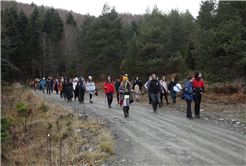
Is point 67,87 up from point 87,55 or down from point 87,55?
down

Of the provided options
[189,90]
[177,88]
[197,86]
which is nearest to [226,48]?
[177,88]

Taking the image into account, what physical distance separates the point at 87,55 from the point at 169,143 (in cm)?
2945

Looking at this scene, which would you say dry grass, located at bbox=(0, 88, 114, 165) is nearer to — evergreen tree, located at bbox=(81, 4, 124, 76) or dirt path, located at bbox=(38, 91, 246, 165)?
dirt path, located at bbox=(38, 91, 246, 165)

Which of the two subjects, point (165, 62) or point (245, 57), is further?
point (165, 62)

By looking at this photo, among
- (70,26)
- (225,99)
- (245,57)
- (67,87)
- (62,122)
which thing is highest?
(70,26)

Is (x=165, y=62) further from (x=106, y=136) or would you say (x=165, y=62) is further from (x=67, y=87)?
(x=106, y=136)

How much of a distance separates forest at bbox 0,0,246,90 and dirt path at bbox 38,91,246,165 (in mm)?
8334

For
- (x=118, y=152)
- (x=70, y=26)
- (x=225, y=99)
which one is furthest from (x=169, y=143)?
(x=70, y=26)

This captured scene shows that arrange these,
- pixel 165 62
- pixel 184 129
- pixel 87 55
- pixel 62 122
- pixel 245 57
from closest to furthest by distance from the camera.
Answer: pixel 184 129 < pixel 62 122 < pixel 245 57 < pixel 165 62 < pixel 87 55

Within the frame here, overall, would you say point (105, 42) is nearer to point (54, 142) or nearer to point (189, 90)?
point (189, 90)

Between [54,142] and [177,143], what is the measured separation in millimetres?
5190

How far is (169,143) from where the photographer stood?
18.0ft

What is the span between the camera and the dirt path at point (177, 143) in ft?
14.5

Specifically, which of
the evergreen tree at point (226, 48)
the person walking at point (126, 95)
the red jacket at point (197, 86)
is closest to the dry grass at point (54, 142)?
the person walking at point (126, 95)
